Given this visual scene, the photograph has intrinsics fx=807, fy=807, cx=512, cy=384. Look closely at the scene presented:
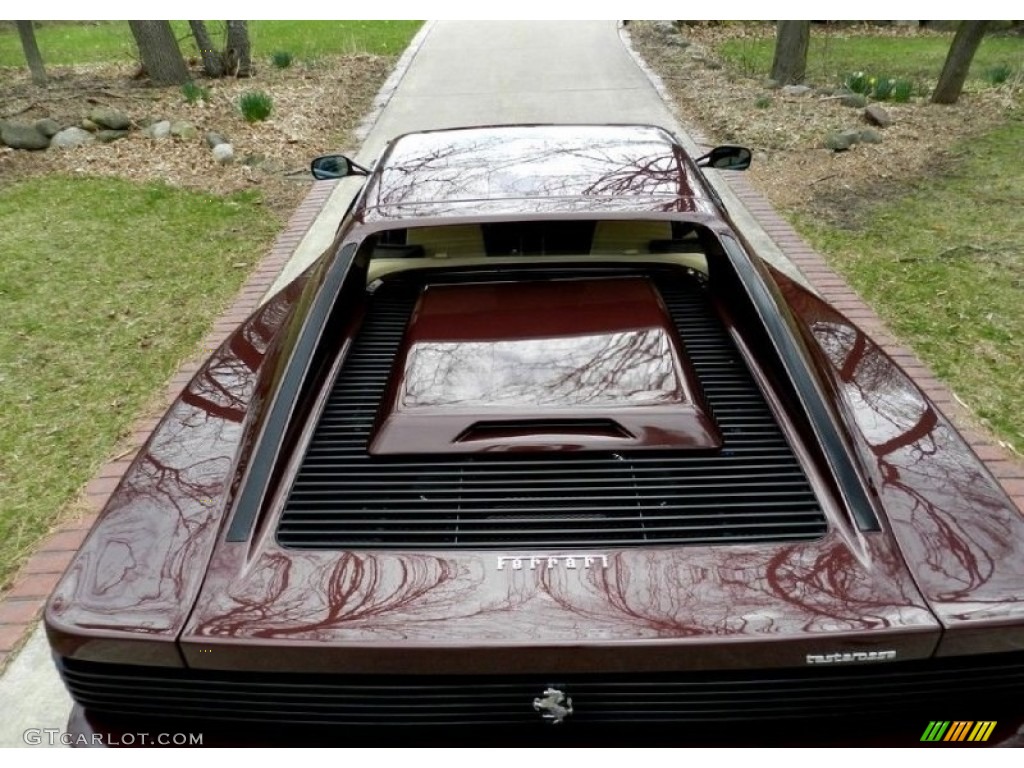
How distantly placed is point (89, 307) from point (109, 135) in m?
4.23

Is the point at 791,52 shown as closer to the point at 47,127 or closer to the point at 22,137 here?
the point at 47,127

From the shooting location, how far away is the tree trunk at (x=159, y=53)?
33.6 feet

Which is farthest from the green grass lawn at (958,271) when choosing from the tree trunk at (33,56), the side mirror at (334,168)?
the tree trunk at (33,56)

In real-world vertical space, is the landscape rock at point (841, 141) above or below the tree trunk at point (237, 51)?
above

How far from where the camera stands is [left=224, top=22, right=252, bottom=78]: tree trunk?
439 inches

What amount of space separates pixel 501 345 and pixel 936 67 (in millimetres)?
14681

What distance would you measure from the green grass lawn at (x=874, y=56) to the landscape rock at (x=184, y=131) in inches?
294

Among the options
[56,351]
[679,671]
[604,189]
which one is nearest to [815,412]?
[679,671]

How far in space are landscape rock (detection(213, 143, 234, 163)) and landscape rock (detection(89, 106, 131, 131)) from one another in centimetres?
145

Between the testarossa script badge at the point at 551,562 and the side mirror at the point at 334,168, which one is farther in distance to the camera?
the side mirror at the point at 334,168

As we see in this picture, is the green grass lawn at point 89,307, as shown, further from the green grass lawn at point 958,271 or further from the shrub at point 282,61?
the shrub at point 282,61

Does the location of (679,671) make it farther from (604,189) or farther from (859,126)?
(859,126)

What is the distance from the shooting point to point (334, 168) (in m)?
3.68

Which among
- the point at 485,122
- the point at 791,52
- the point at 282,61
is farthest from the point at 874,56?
the point at 282,61
